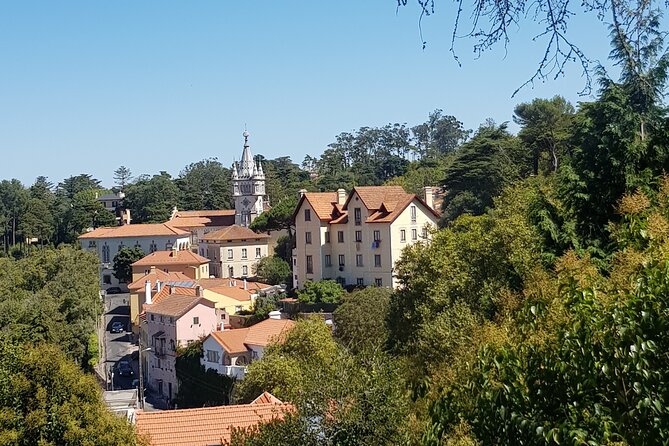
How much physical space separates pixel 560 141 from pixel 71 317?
24.4m

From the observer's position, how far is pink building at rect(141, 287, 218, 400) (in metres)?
36.5

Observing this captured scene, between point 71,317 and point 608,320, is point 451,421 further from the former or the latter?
point 71,317

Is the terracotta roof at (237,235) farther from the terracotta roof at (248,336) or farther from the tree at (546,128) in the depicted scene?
the terracotta roof at (248,336)

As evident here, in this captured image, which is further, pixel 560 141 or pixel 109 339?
pixel 109 339

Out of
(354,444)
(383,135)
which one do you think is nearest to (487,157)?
(354,444)

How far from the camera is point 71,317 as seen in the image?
3725 cm

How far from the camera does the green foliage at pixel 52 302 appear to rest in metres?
32.2

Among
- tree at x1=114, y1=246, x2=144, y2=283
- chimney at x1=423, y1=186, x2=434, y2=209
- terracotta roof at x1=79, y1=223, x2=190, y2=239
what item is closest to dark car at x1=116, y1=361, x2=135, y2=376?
chimney at x1=423, y1=186, x2=434, y2=209

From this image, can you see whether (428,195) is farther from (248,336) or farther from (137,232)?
(137,232)

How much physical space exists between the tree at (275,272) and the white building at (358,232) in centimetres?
801

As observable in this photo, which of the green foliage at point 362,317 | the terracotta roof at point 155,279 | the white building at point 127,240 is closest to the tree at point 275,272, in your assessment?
the terracotta roof at point 155,279

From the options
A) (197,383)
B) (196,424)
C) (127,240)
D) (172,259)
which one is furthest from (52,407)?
(127,240)

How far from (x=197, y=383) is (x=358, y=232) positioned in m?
12.8

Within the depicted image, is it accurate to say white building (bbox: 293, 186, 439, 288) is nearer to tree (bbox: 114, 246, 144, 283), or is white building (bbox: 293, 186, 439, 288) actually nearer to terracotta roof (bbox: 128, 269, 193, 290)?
terracotta roof (bbox: 128, 269, 193, 290)
